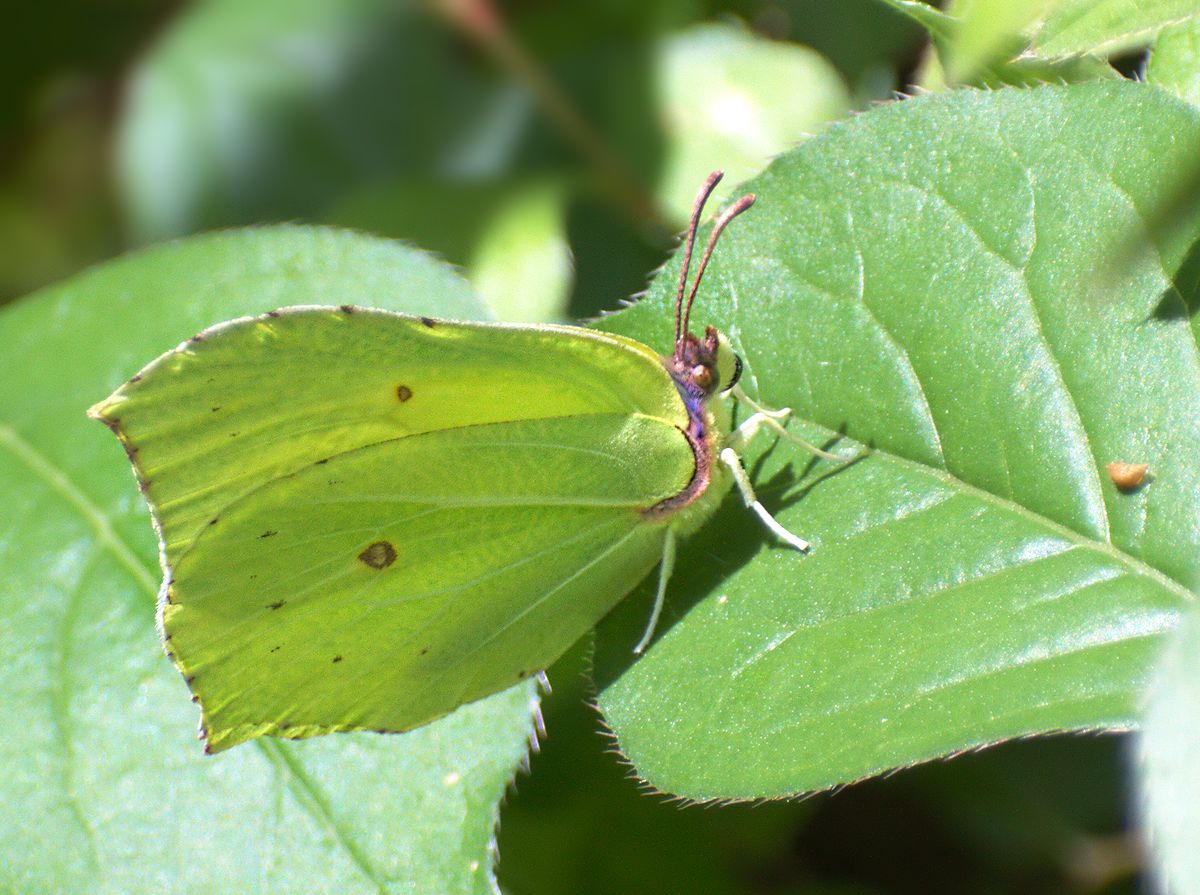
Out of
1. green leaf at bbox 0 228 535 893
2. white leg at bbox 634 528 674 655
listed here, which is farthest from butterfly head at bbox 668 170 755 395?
green leaf at bbox 0 228 535 893

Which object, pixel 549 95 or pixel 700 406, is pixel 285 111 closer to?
pixel 549 95

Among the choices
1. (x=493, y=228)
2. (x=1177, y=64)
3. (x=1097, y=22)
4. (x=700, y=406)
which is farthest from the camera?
(x=493, y=228)

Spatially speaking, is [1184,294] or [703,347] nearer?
[1184,294]

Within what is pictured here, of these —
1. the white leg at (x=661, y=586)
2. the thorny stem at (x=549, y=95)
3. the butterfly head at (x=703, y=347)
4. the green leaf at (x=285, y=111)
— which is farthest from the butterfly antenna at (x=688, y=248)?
the green leaf at (x=285, y=111)

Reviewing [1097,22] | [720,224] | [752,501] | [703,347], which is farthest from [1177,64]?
[752,501]

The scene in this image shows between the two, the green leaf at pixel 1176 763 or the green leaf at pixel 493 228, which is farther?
the green leaf at pixel 493 228

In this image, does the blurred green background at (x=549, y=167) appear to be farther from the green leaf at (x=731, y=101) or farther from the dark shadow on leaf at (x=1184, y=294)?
the dark shadow on leaf at (x=1184, y=294)

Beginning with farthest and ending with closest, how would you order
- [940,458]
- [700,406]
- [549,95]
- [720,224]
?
[549,95] < [700,406] < [720,224] < [940,458]
